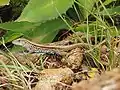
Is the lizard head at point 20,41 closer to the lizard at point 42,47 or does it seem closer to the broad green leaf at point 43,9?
the lizard at point 42,47

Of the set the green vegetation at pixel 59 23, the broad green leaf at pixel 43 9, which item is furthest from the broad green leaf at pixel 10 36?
the broad green leaf at pixel 43 9

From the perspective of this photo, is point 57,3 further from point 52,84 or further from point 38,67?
point 52,84

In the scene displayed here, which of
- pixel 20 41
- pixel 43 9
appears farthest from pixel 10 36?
pixel 43 9

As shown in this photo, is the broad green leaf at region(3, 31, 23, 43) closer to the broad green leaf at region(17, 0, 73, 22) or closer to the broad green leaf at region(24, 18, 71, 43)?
the broad green leaf at region(24, 18, 71, 43)

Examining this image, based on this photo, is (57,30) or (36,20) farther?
(57,30)

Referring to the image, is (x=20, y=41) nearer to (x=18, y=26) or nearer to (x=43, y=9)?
(x=18, y=26)

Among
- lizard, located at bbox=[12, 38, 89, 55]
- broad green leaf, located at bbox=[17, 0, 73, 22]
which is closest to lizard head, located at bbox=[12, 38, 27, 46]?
lizard, located at bbox=[12, 38, 89, 55]

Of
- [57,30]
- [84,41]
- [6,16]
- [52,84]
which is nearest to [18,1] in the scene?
[6,16]
